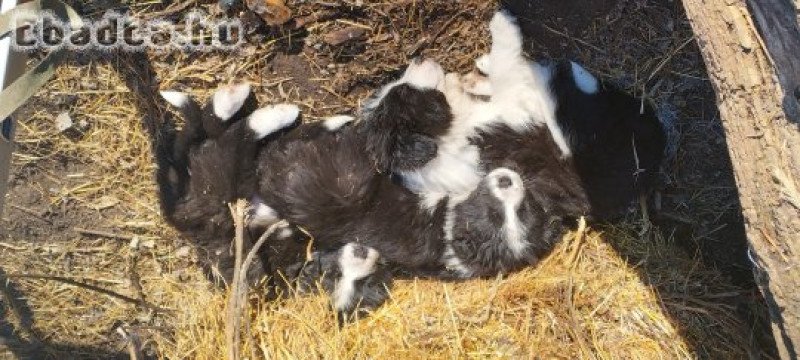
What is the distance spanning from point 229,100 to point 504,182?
5.22 ft

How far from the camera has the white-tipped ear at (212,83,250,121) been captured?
4.11m

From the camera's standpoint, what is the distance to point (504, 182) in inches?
156

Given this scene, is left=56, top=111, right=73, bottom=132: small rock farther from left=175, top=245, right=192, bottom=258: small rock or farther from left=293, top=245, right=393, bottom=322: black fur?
left=293, top=245, right=393, bottom=322: black fur

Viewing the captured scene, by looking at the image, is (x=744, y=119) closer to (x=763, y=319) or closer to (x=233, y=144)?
(x=763, y=319)

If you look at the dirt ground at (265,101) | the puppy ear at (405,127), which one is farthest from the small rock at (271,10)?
the puppy ear at (405,127)

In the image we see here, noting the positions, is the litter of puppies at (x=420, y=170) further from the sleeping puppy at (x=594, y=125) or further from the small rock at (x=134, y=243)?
the small rock at (x=134, y=243)

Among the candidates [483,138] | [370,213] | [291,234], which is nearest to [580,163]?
[483,138]

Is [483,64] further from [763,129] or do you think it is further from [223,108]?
[763,129]

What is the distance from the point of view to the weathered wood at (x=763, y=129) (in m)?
2.44

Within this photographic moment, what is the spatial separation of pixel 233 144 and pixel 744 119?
256cm

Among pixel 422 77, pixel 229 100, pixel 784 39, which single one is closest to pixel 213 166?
pixel 229 100

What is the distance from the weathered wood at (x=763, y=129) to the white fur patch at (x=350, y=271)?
2.03 m

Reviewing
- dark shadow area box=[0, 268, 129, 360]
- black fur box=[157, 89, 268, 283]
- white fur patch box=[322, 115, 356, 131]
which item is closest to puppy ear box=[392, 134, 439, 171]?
white fur patch box=[322, 115, 356, 131]

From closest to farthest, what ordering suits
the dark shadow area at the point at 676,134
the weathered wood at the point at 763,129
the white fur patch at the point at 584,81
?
the weathered wood at the point at 763,129 < the white fur patch at the point at 584,81 < the dark shadow area at the point at 676,134
